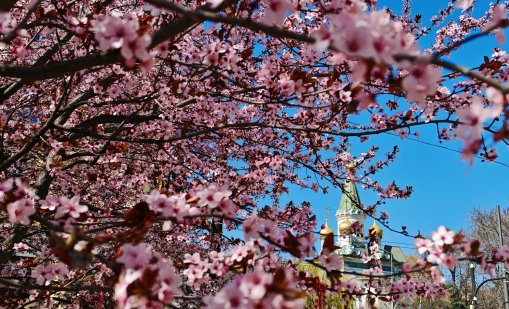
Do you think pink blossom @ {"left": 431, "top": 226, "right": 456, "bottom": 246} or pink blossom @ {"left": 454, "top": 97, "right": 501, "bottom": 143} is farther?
pink blossom @ {"left": 431, "top": 226, "right": 456, "bottom": 246}

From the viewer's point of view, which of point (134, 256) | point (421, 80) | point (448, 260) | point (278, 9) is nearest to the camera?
point (421, 80)

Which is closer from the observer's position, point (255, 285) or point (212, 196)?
point (255, 285)

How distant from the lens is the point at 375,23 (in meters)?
1.38

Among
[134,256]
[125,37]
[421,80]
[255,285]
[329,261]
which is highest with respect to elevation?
[125,37]

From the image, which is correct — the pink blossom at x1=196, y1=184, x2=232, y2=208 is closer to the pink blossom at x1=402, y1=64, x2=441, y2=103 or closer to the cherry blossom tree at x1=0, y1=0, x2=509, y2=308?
the cherry blossom tree at x1=0, y1=0, x2=509, y2=308

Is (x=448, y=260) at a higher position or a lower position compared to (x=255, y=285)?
higher

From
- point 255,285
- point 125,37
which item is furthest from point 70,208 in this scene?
point 255,285

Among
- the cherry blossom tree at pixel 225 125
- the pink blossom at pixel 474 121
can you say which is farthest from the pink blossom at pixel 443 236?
the pink blossom at pixel 474 121

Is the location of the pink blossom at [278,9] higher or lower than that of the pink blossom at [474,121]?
higher

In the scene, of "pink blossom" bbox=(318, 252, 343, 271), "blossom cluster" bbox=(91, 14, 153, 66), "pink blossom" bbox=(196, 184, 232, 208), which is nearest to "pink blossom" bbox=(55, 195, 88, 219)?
"pink blossom" bbox=(196, 184, 232, 208)

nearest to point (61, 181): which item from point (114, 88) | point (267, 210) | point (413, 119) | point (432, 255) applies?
point (114, 88)

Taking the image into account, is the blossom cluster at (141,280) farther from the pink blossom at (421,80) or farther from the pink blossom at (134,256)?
the pink blossom at (421,80)

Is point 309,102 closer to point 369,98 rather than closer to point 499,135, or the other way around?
point 369,98

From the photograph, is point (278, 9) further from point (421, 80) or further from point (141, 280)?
point (141, 280)
